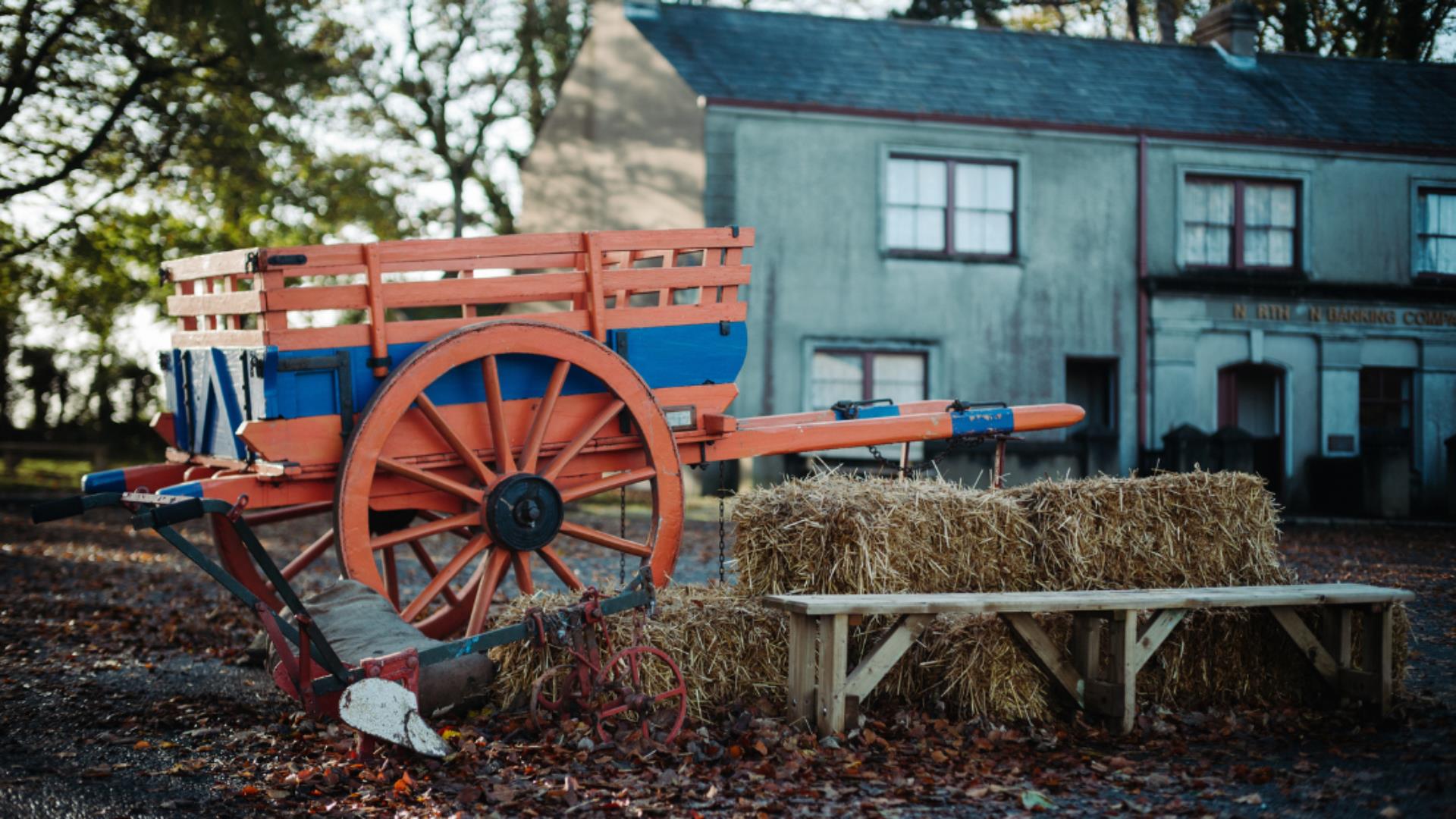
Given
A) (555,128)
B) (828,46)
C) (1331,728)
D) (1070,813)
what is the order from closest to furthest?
1. (1070,813)
2. (1331,728)
3. (828,46)
4. (555,128)

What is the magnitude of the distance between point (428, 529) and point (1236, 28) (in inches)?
643

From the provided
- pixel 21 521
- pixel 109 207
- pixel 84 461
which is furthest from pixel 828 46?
pixel 84 461

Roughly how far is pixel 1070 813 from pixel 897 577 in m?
1.51

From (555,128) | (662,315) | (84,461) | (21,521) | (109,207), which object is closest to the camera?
(662,315)

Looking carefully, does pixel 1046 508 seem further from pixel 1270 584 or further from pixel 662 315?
pixel 662 315

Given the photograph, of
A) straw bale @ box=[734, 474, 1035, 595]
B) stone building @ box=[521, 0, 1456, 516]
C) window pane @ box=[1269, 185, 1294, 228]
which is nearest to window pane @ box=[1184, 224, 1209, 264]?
stone building @ box=[521, 0, 1456, 516]

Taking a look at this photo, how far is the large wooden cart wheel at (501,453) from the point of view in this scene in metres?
5.52

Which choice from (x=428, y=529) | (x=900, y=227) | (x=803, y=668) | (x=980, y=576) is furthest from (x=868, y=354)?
(x=803, y=668)

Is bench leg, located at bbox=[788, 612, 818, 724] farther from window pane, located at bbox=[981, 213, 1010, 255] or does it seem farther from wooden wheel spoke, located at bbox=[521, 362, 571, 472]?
window pane, located at bbox=[981, 213, 1010, 255]

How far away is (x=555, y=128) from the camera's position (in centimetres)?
2023

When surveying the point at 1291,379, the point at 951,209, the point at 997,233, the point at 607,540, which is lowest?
the point at 607,540

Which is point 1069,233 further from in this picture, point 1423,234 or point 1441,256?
point 1441,256

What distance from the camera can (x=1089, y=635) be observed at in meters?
5.37

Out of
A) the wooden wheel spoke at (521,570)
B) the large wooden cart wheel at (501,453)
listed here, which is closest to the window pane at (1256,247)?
the large wooden cart wheel at (501,453)
